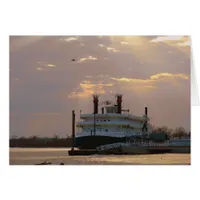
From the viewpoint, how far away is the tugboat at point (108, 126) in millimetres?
11961

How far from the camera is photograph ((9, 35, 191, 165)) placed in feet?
38.3

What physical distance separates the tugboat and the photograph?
0.9 inches

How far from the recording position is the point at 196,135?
455 inches

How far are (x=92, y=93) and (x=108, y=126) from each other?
69cm

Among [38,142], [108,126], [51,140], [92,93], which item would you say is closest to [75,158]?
[51,140]

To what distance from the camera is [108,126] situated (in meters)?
12.2

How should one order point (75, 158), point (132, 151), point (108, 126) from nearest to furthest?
1. point (75, 158)
2. point (132, 151)
3. point (108, 126)

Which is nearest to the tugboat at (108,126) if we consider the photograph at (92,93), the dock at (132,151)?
the photograph at (92,93)

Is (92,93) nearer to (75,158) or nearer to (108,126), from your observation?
(108,126)

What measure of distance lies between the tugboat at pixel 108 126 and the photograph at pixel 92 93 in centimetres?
2

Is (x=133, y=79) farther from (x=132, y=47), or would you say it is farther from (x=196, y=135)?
(x=196, y=135)
